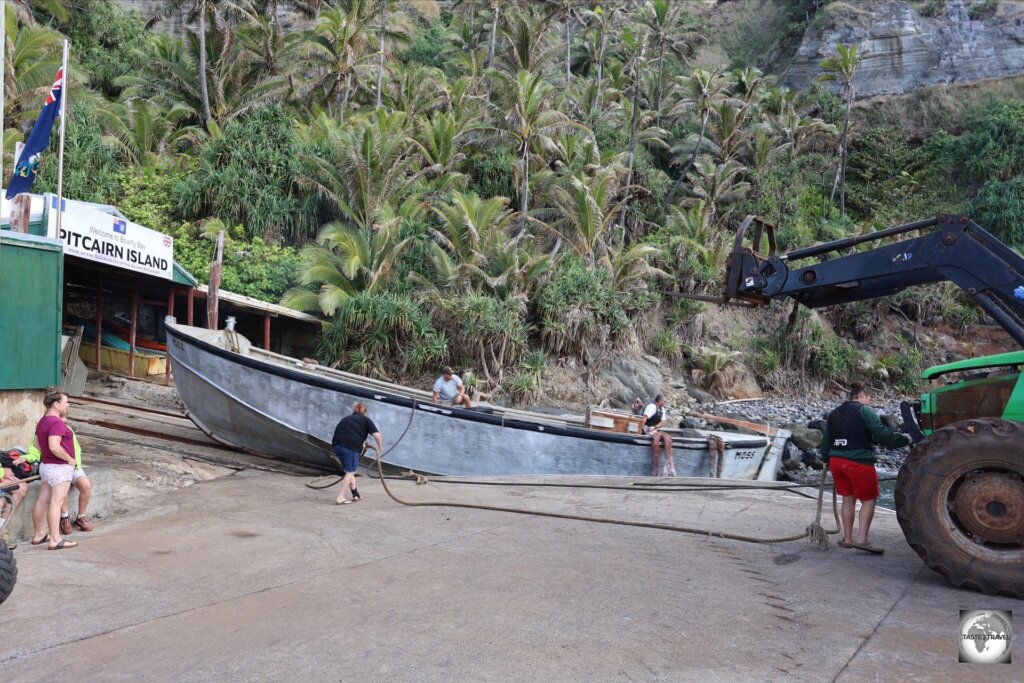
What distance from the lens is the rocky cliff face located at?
48781 millimetres

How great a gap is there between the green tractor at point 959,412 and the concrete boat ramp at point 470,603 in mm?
387

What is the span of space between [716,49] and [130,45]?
4601cm

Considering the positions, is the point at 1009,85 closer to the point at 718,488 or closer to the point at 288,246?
the point at 288,246

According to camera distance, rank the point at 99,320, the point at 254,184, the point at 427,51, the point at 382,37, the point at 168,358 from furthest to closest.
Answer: the point at 427,51
the point at 382,37
the point at 254,184
the point at 99,320
the point at 168,358

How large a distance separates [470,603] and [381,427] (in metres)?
7.66

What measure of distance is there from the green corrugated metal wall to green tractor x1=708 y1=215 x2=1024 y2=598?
7.60 m

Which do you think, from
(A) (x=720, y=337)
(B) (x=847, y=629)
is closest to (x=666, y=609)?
(B) (x=847, y=629)

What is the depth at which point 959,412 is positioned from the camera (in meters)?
6.74

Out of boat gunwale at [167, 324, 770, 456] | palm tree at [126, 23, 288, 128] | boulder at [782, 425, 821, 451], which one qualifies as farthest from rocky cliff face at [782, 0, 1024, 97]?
boat gunwale at [167, 324, 770, 456]

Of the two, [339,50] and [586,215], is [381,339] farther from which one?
[339,50]

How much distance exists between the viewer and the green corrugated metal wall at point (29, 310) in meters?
9.11

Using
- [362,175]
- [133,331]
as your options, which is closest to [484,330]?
[362,175]

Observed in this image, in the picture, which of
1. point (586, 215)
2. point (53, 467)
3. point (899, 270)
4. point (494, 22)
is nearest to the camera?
point (899, 270)

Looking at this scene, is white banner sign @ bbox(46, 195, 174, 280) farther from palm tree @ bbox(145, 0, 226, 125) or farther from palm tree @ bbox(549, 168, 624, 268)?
palm tree @ bbox(145, 0, 226, 125)
